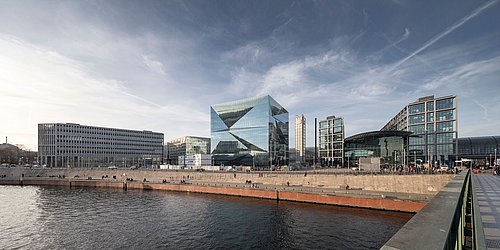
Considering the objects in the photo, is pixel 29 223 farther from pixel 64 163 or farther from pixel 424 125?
pixel 64 163

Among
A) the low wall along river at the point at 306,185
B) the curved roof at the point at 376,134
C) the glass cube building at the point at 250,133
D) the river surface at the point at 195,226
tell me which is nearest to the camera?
the river surface at the point at 195,226

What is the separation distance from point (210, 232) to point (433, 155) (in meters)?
97.6

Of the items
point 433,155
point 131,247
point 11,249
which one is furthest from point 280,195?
point 433,155

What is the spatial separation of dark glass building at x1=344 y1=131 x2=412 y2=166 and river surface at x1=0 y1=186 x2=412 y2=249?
60680 millimetres

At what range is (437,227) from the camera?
11.1ft

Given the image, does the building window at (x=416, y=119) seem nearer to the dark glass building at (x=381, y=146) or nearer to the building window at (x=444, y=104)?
the building window at (x=444, y=104)

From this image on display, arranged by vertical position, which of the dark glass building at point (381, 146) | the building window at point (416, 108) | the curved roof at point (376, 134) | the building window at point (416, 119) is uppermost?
the building window at point (416, 108)

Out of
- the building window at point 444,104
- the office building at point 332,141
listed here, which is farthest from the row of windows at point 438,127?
the office building at point 332,141

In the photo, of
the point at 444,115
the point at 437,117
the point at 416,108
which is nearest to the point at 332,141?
the point at 416,108

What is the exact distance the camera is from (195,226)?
3359 cm

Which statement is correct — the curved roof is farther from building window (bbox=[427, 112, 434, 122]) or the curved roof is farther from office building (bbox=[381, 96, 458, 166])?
building window (bbox=[427, 112, 434, 122])

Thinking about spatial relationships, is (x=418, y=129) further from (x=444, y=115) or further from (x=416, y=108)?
(x=444, y=115)

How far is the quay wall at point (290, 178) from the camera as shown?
45844 millimetres

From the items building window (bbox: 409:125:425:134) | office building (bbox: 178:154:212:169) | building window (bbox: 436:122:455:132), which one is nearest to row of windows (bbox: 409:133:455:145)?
building window (bbox: 436:122:455:132)
